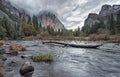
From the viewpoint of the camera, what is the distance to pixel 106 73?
56.9 feet

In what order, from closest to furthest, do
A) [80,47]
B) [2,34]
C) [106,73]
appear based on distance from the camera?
1. [106,73]
2. [80,47]
3. [2,34]

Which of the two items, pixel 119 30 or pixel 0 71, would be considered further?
pixel 119 30

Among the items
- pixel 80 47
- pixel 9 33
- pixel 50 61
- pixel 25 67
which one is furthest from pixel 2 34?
pixel 25 67

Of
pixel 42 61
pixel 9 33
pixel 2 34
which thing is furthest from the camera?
pixel 9 33

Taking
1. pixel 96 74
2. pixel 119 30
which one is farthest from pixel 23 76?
pixel 119 30

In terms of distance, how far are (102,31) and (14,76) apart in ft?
333

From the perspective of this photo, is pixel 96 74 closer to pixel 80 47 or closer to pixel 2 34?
pixel 80 47

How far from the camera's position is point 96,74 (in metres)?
16.9

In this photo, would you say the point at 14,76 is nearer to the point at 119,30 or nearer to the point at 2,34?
the point at 2,34

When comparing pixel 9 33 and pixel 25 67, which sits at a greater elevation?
pixel 9 33

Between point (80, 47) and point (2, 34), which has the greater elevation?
point (2, 34)

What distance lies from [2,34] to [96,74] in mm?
71375

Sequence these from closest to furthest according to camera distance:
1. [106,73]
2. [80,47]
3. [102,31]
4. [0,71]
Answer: [0,71] < [106,73] < [80,47] < [102,31]

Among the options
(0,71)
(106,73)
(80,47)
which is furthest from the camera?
(80,47)
